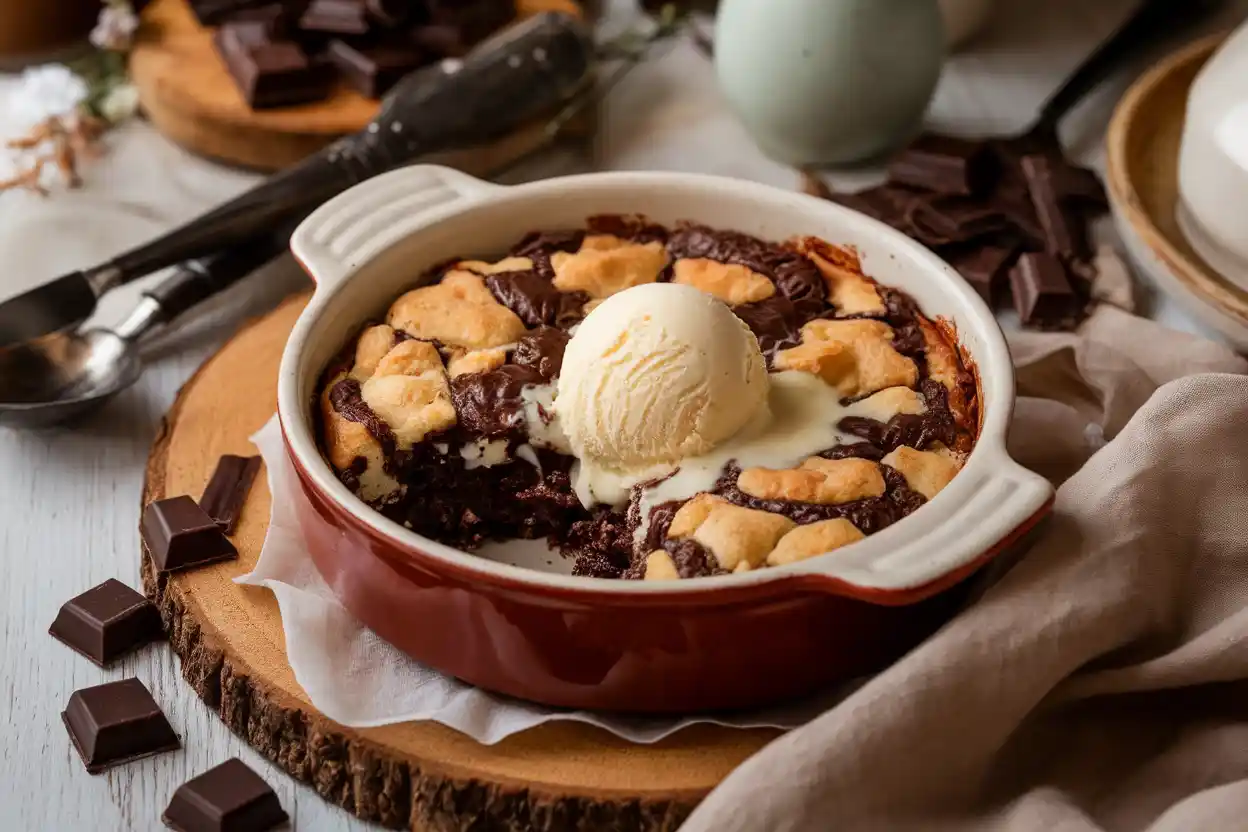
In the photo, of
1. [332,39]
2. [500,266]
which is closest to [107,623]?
[500,266]

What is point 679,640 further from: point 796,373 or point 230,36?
point 230,36

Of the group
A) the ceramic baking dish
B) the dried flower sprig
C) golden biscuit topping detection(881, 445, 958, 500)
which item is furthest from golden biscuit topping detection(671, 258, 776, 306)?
the dried flower sprig

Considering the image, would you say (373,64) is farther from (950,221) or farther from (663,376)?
(663,376)

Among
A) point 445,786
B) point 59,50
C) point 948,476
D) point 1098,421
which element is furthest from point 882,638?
point 59,50

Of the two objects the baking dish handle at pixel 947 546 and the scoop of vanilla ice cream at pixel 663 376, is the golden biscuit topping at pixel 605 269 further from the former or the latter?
the baking dish handle at pixel 947 546

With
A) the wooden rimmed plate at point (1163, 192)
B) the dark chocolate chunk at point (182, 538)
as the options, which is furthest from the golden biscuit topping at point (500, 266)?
the wooden rimmed plate at point (1163, 192)

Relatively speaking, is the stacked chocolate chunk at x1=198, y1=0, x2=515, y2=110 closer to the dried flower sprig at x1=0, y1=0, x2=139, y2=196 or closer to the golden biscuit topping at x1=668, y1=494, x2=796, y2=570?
the dried flower sprig at x1=0, y1=0, x2=139, y2=196
